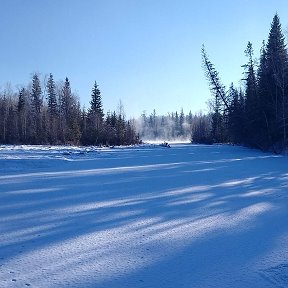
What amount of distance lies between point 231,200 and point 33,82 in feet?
256

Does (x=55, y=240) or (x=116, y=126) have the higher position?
(x=116, y=126)

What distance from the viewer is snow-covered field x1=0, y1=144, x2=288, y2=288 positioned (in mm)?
4477

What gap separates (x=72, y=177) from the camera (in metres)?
14.3

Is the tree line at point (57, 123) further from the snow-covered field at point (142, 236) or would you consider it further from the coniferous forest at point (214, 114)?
the snow-covered field at point (142, 236)

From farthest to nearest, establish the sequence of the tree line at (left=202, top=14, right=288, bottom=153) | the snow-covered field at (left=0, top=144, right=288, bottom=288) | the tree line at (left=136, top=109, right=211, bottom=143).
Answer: the tree line at (left=136, top=109, right=211, bottom=143)
the tree line at (left=202, top=14, right=288, bottom=153)
the snow-covered field at (left=0, top=144, right=288, bottom=288)

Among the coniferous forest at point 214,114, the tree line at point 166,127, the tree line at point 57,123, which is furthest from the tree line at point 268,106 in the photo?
the tree line at point 166,127

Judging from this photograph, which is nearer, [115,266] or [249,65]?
[115,266]

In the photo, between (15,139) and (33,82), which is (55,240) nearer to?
(15,139)

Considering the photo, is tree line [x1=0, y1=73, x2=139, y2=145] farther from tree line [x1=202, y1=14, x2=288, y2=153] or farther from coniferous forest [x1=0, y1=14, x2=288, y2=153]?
tree line [x1=202, y1=14, x2=288, y2=153]

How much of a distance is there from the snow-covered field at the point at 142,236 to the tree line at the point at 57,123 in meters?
49.3

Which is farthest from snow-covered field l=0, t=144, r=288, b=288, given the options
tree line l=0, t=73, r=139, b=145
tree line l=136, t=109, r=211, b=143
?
tree line l=136, t=109, r=211, b=143

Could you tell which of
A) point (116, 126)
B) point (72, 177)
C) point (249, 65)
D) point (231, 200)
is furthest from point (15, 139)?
point (231, 200)

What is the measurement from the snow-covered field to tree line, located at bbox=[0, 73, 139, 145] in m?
49.3

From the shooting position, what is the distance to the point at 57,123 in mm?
65562
